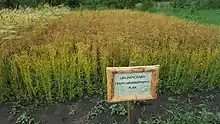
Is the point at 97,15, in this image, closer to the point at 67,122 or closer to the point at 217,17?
the point at 67,122

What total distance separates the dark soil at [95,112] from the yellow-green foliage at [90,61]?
154 mm

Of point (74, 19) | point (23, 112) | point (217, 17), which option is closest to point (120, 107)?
point (23, 112)

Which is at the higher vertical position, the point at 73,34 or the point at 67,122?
the point at 73,34

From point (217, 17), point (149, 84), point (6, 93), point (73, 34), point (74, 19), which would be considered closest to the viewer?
point (149, 84)

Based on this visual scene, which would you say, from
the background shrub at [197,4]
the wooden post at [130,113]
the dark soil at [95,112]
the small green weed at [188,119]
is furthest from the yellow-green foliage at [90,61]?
the background shrub at [197,4]

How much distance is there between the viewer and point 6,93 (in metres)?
5.34

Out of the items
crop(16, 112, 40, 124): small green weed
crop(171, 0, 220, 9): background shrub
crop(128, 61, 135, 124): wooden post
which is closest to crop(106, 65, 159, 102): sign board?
crop(128, 61, 135, 124): wooden post

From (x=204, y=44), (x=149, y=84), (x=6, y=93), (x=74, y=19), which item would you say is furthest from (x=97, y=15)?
(x=149, y=84)

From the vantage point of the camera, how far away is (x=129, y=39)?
6.27 m

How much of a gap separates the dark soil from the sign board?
0.60m

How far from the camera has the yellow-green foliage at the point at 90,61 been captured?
523cm

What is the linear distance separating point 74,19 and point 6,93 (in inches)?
136

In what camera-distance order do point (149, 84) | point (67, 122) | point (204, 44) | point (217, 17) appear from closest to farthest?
point (149, 84) → point (67, 122) → point (204, 44) → point (217, 17)

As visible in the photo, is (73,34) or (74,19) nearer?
(73,34)
